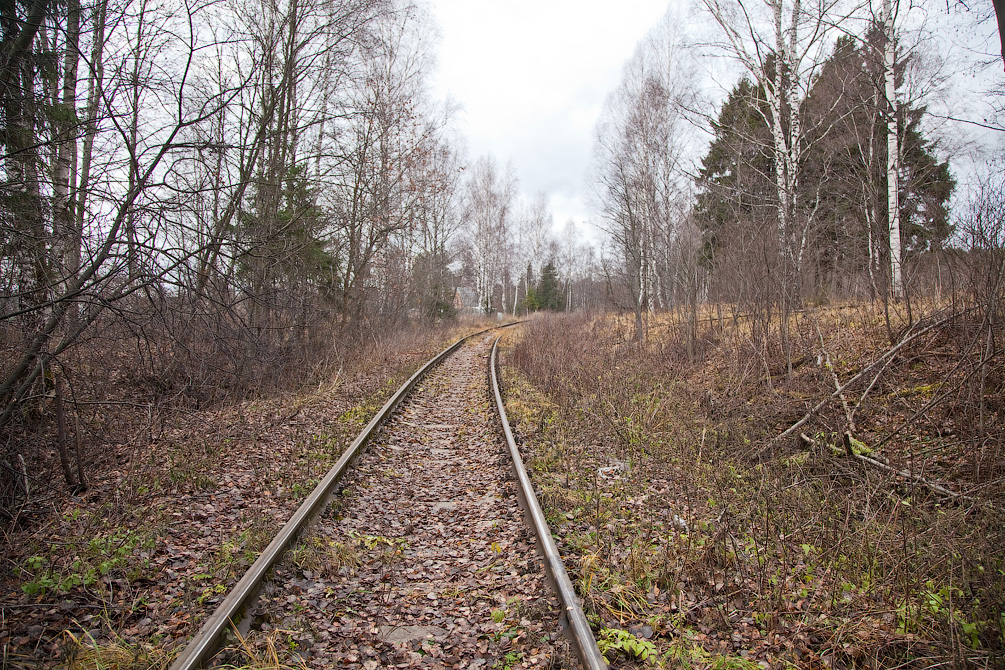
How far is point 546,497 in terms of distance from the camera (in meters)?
4.81

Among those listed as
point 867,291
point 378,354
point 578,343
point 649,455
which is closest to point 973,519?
point 649,455

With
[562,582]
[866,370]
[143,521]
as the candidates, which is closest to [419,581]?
[562,582]

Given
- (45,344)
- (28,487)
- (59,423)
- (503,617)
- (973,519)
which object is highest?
(45,344)

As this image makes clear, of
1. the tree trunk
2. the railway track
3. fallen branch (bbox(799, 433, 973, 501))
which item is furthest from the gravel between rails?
the tree trunk

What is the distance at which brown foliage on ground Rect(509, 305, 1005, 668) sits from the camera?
287cm

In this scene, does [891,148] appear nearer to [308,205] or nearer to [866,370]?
[866,370]

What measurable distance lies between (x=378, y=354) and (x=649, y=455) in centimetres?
987

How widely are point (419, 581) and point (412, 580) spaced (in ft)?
0.18

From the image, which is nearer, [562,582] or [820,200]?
[562,582]

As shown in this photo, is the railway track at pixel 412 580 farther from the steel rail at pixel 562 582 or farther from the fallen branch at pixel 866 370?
the fallen branch at pixel 866 370

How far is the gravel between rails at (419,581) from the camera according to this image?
112 inches

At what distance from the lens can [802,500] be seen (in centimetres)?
460

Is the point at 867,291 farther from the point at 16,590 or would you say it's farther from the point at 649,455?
the point at 16,590

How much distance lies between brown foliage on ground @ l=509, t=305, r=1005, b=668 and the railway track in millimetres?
334
